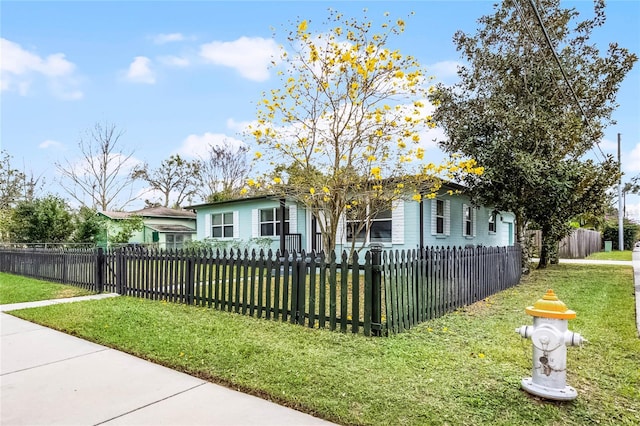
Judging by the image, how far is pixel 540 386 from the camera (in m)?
3.32

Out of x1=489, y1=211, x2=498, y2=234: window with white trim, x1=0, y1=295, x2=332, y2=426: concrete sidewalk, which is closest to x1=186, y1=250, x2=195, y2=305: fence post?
x1=0, y1=295, x2=332, y2=426: concrete sidewalk

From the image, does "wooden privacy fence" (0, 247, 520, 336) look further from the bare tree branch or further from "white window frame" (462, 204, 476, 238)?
the bare tree branch

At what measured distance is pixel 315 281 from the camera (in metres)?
5.82

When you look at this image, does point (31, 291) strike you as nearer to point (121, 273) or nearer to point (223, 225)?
point (121, 273)

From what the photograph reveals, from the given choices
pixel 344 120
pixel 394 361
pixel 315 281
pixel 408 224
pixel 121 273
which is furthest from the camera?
pixel 408 224

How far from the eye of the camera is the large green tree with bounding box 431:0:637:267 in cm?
1222

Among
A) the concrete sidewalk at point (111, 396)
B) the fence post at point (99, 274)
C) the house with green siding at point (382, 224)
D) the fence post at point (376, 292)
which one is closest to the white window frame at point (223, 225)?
the house with green siding at point (382, 224)

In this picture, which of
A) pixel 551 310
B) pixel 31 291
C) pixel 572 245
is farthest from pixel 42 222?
pixel 572 245

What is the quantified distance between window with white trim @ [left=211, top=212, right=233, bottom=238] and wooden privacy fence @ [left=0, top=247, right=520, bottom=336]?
7.93 m

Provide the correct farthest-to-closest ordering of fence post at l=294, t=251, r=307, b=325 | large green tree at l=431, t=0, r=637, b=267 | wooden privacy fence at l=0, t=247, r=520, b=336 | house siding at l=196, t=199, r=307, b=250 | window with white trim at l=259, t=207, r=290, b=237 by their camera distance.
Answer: window with white trim at l=259, t=207, r=290, b=237 < house siding at l=196, t=199, r=307, b=250 < large green tree at l=431, t=0, r=637, b=267 < fence post at l=294, t=251, r=307, b=325 < wooden privacy fence at l=0, t=247, r=520, b=336

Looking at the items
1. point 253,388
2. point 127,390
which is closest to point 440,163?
point 253,388

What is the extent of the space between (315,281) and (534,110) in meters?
10.5

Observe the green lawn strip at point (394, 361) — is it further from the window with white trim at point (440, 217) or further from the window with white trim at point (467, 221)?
the window with white trim at point (467, 221)

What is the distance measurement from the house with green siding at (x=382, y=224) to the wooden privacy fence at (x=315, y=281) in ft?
8.55
